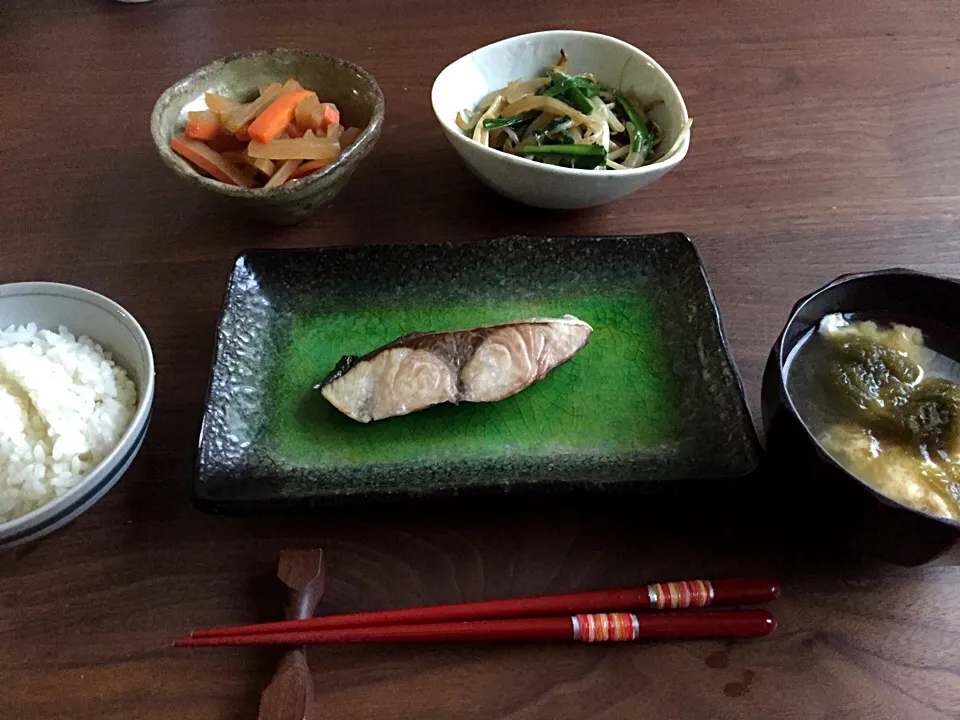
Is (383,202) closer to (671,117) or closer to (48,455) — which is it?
(671,117)

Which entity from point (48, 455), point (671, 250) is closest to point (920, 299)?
point (671, 250)

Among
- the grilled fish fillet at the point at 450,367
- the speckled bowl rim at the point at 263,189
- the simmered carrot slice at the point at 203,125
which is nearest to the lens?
the grilled fish fillet at the point at 450,367

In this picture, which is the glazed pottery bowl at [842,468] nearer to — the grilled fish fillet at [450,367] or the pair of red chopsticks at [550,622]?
the pair of red chopsticks at [550,622]

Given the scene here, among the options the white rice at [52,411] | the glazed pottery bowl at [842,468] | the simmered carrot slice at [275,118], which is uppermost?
the simmered carrot slice at [275,118]

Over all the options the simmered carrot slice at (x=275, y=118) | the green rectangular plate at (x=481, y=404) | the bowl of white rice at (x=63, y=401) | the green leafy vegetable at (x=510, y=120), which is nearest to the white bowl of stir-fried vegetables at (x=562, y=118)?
the green leafy vegetable at (x=510, y=120)

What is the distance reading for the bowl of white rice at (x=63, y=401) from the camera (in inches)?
47.6

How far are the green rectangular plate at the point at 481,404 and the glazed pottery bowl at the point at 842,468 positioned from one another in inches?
4.2

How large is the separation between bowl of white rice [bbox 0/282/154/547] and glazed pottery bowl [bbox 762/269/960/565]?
1.04 metres

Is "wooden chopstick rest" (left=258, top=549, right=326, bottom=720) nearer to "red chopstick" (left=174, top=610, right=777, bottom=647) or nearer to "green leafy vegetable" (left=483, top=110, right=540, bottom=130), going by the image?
"red chopstick" (left=174, top=610, right=777, bottom=647)

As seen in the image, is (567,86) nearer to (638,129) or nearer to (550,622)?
(638,129)

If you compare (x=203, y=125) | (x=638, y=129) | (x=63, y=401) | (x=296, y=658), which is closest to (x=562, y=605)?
(x=296, y=658)

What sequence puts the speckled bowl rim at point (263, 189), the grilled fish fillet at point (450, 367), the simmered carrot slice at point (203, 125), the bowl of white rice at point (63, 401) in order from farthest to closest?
the simmered carrot slice at point (203, 125) < the speckled bowl rim at point (263, 189) < the grilled fish fillet at point (450, 367) < the bowl of white rice at point (63, 401)

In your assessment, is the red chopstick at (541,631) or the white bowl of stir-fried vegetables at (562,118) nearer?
the red chopstick at (541,631)

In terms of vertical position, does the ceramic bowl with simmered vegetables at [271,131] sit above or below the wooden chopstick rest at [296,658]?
above
